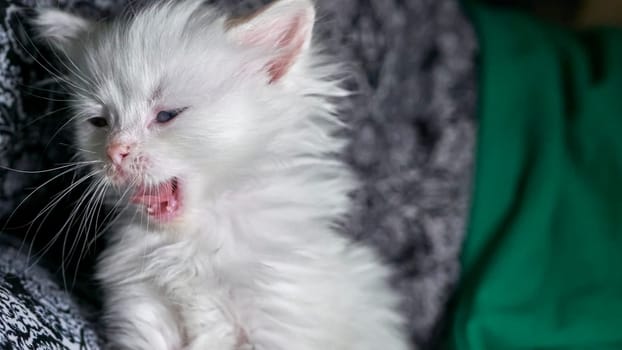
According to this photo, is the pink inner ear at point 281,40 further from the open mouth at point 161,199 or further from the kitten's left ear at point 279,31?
the open mouth at point 161,199

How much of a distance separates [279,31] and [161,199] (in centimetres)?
27

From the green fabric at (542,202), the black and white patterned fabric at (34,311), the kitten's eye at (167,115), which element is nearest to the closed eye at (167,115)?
the kitten's eye at (167,115)

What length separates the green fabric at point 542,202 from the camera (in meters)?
1.21

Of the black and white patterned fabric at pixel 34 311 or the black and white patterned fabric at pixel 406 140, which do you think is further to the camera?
the black and white patterned fabric at pixel 406 140

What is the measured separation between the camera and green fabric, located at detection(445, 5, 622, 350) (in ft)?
3.98

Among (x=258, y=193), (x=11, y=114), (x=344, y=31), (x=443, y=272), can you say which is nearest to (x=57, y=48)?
(x=11, y=114)

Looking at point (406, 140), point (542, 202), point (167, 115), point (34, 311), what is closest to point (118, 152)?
point (167, 115)

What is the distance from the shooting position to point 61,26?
3.10 ft

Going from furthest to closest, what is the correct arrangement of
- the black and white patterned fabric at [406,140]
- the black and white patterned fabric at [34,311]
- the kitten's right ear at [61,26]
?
the black and white patterned fabric at [406,140], the kitten's right ear at [61,26], the black and white patterned fabric at [34,311]

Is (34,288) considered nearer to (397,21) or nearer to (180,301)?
(180,301)

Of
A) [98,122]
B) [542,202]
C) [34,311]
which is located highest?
[98,122]

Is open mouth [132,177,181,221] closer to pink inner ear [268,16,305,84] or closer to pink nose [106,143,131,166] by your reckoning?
pink nose [106,143,131,166]

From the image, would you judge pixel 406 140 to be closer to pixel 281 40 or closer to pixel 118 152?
pixel 281 40

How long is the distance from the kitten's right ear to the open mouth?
256 mm
